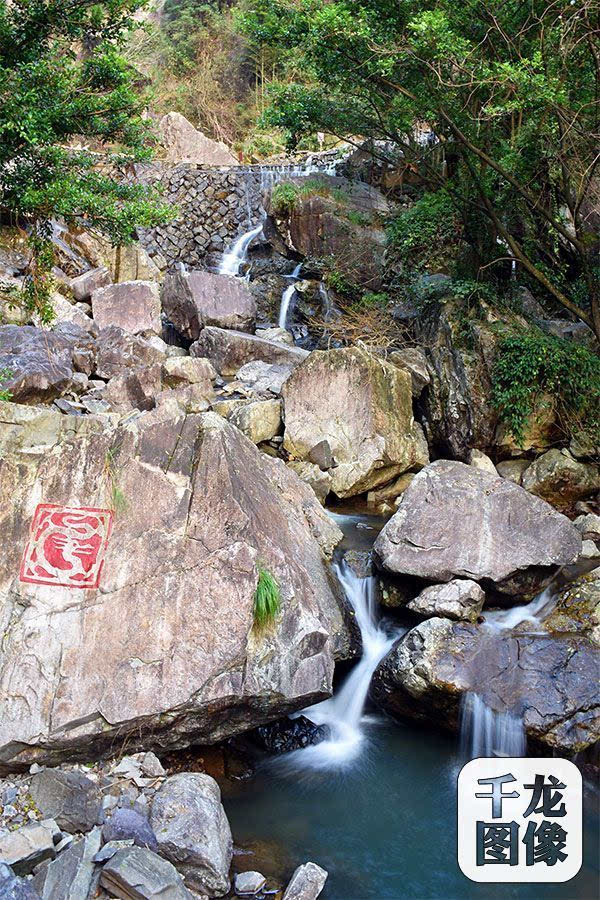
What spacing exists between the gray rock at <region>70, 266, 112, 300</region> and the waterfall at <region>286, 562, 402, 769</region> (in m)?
10.9

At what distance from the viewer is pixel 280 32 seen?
410 inches

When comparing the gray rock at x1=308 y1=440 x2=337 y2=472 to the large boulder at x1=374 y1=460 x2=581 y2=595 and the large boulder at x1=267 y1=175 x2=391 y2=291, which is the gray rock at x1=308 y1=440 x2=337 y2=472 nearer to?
the large boulder at x1=374 y1=460 x2=581 y2=595

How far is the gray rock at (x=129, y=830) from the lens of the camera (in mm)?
4062

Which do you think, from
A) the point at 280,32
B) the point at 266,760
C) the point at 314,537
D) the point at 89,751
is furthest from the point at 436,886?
the point at 280,32

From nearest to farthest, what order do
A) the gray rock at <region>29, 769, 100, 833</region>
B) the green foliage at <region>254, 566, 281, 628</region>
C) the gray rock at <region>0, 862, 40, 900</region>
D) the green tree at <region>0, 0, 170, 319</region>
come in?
the gray rock at <region>0, 862, 40, 900</region>
the gray rock at <region>29, 769, 100, 833</region>
the green foliage at <region>254, 566, 281, 628</region>
the green tree at <region>0, 0, 170, 319</region>

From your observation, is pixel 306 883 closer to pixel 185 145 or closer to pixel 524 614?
pixel 524 614

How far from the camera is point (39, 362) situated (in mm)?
10828

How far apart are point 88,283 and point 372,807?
13488 millimetres

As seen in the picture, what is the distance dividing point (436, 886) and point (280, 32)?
11284 millimetres

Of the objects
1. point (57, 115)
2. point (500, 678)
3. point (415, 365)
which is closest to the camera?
point (500, 678)

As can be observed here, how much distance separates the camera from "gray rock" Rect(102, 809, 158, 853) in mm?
4062

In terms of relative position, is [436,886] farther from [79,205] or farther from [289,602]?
[79,205]

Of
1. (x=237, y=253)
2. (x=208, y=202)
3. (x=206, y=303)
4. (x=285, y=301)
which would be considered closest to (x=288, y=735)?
(x=206, y=303)

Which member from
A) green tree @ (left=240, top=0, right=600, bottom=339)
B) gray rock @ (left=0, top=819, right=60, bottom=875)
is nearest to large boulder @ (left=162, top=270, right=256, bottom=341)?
green tree @ (left=240, top=0, right=600, bottom=339)
